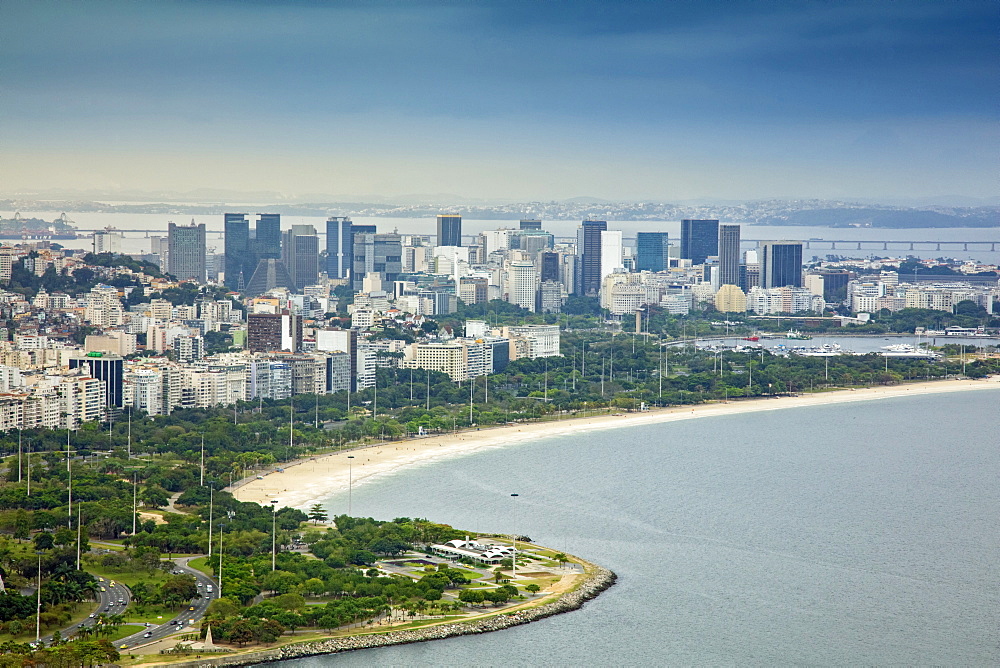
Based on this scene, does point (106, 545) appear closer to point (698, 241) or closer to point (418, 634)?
point (418, 634)

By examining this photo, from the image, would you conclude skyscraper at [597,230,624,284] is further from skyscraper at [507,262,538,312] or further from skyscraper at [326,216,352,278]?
skyscraper at [326,216,352,278]

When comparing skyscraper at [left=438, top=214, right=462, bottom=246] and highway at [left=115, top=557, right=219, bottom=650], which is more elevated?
skyscraper at [left=438, top=214, right=462, bottom=246]

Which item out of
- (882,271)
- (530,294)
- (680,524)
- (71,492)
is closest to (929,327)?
(530,294)

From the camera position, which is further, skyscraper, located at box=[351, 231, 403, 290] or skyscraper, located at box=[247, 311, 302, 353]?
skyscraper, located at box=[351, 231, 403, 290]

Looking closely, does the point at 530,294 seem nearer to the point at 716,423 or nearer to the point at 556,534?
the point at 716,423

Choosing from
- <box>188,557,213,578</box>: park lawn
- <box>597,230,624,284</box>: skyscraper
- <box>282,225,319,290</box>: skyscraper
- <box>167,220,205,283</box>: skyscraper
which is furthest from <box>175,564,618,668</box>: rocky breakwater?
<box>597,230,624,284</box>: skyscraper

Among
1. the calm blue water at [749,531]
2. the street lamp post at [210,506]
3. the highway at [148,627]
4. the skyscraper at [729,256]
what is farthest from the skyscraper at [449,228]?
the highway at [148,627]
